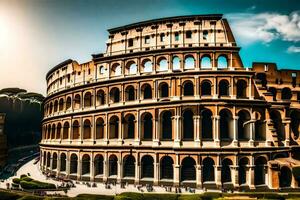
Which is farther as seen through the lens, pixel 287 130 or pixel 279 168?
pixel 287 130

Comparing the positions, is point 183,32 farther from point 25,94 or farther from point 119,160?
point 25,94

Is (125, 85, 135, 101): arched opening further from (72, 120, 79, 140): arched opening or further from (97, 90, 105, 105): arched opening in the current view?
(72, 120, 79, 140): arched opening

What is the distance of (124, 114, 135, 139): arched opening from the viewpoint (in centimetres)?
3253

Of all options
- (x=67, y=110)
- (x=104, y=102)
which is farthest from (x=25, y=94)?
(x=104, y=102)

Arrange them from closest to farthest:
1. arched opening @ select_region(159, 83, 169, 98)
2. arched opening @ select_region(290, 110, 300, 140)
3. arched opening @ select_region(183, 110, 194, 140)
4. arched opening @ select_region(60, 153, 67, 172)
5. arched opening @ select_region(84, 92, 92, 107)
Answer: arched opening @ select_region(183, 110, 194, 140), arched opening @ select_region(159, 83, 169, 98), arched opening @ select_region(290, 110, 300, 140), arched opening @ select_region(84, 92, 92, 107), arched opening @ select_region(60, 153, 67, 172)

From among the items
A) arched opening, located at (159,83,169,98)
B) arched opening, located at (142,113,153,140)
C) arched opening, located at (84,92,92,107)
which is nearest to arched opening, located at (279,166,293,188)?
arched opening, located at (142,113,153,140)

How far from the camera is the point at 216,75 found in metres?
30.1

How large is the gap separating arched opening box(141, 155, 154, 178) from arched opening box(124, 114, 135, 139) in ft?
10.6

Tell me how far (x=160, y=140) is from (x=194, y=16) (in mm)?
14207

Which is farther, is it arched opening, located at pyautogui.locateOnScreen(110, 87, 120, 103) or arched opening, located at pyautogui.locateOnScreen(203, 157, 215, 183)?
arched opening, located at pyautogui.locateOnScreen(110, 87, 120, 103)

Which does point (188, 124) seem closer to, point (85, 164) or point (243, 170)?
point (243, 170)

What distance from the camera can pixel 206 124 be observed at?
30125 mm

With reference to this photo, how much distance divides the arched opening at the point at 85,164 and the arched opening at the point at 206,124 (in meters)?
14.3

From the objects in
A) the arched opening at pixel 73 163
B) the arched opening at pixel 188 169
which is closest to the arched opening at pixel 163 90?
the arched opening at pixel 188 169
